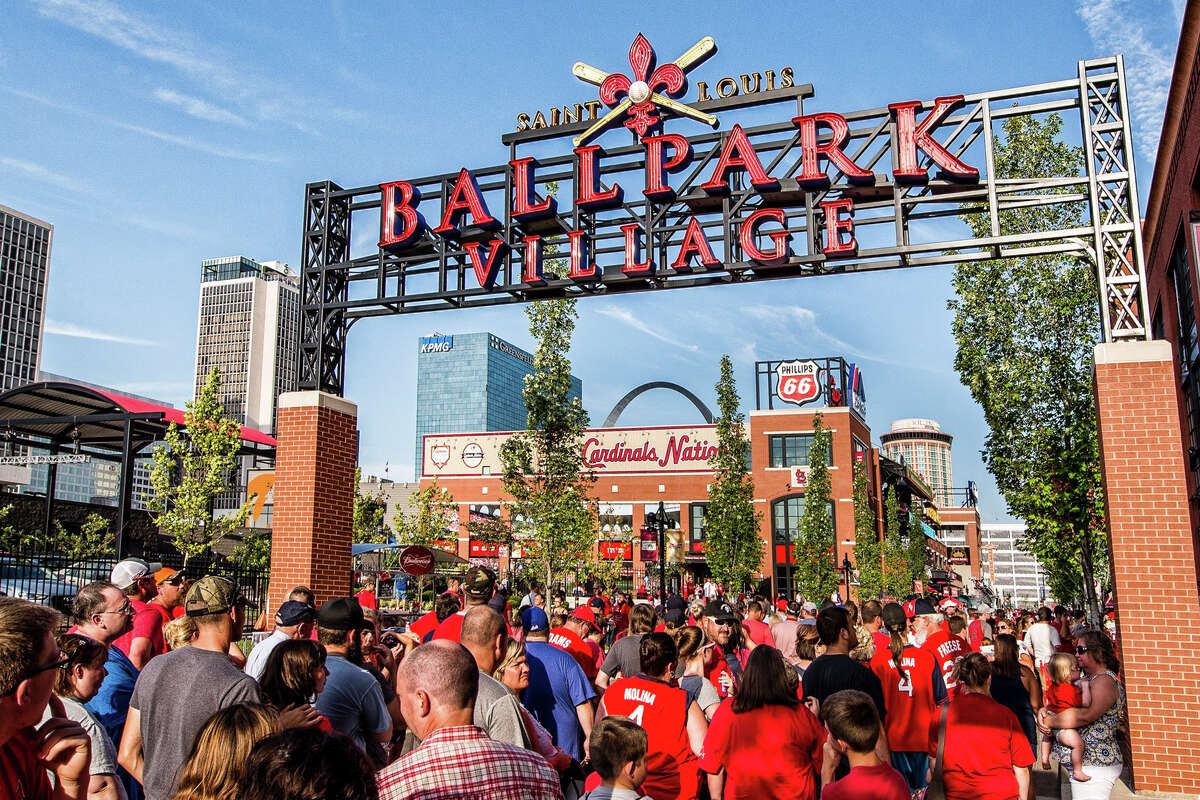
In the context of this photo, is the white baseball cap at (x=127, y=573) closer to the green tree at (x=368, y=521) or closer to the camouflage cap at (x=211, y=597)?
the camouflage cap at (x=211, y=597)

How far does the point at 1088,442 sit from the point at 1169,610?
10.1 metres

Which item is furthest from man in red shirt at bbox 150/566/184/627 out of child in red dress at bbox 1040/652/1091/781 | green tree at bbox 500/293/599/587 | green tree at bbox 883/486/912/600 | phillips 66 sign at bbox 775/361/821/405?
phillips 66 sign at bbox 775/361/821/405

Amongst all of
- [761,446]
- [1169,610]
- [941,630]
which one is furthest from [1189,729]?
[761,446]

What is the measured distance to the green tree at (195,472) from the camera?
92.2 ft

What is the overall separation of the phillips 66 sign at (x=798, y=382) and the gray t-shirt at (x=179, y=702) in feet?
201

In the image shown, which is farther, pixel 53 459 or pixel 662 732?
pixel 53 459

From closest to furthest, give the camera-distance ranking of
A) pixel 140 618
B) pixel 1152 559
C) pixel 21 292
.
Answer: pixel 140 618 → pixel 1152 559 → pixel 21 292

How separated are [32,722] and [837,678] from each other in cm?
533

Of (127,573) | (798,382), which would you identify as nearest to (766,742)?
(127,573)

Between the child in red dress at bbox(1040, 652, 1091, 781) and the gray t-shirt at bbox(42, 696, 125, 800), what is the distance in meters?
7.32

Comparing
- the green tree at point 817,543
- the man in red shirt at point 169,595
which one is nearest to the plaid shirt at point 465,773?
Answer: the man in red shirt at point 169,595

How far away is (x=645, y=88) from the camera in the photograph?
13.6 m

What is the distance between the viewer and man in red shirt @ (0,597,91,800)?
3076 mm

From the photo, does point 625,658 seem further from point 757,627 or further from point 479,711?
point 757,627
